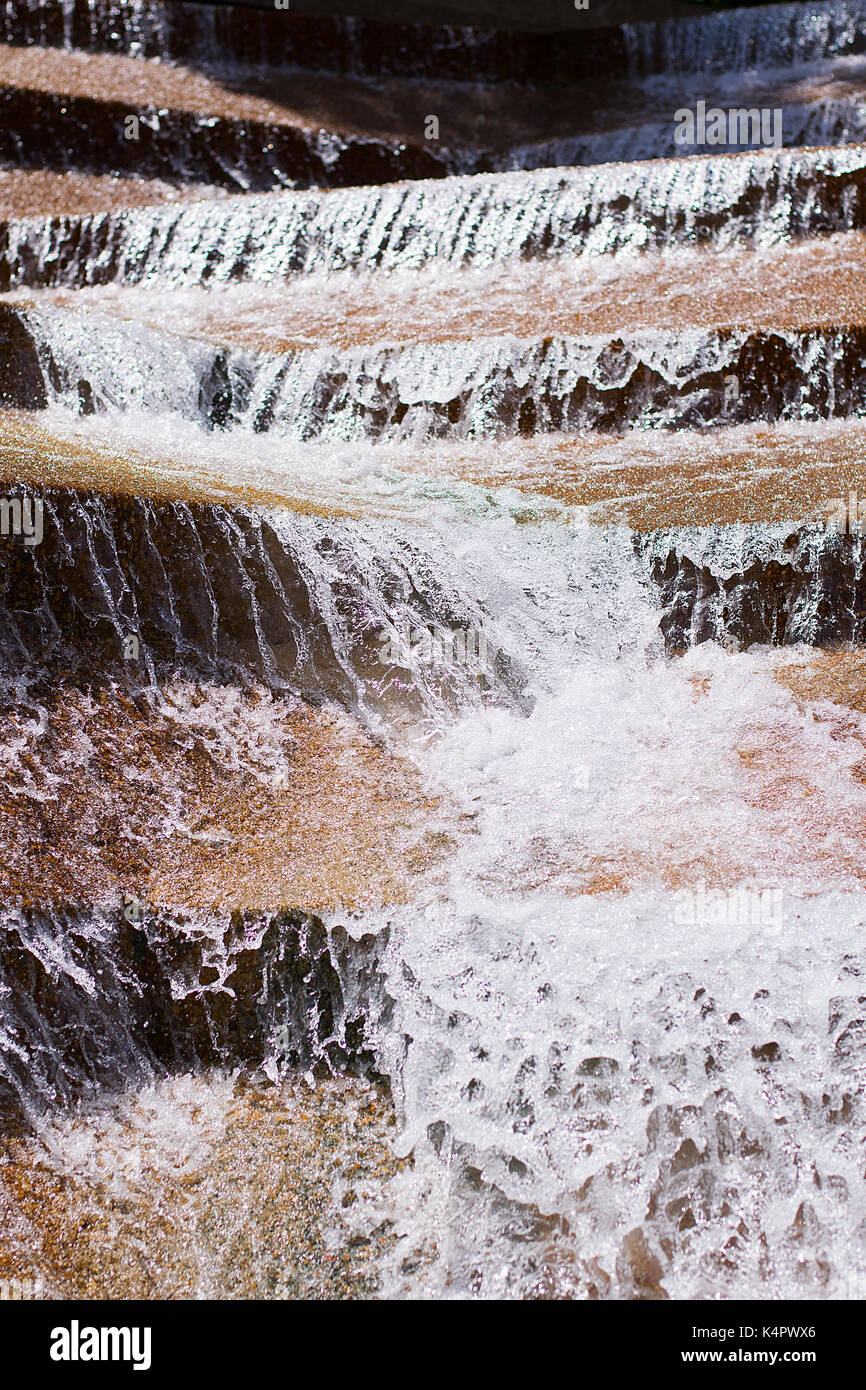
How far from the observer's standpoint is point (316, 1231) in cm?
209

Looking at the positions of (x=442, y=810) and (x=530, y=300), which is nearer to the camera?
(x=442, y=810)

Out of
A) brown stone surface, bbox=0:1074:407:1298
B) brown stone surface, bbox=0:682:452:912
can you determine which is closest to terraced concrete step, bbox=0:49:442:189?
brown stone surface, bbox=0:682:452:912

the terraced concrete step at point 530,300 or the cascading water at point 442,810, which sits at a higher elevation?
the terraced concrete step at point 530,300

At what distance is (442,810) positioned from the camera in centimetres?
253

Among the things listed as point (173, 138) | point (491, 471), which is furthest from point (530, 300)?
point (173, 138)

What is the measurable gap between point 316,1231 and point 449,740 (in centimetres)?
117

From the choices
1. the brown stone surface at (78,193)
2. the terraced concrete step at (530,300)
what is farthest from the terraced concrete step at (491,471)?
the brown stone surface at (78,193)

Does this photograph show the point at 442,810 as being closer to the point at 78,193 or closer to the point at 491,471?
A: the point at 491,471

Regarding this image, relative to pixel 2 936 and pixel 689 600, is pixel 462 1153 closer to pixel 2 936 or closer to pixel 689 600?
pixel 2 936

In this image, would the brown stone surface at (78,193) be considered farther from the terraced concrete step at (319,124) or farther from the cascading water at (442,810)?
the cascading water at (442,810)

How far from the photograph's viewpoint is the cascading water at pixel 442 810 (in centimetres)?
204

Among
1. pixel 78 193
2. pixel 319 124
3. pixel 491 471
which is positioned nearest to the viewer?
pixel 491 471

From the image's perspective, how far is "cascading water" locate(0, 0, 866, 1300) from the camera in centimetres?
204

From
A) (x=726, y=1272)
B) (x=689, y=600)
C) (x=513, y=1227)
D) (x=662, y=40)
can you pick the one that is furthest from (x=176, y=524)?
(x=662, y=40)
